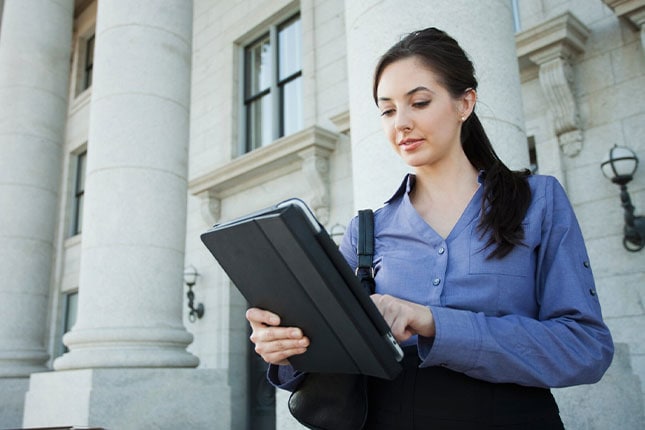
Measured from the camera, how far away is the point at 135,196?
228 inches

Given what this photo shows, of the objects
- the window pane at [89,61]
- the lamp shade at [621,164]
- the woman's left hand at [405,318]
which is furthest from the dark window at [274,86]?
the woman's left hand at [405,318]

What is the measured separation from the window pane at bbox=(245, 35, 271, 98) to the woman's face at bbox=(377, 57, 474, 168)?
35.2ft

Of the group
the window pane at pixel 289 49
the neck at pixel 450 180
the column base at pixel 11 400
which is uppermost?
the window pane at pixel 289 49

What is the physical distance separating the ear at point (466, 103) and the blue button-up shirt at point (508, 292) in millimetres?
266

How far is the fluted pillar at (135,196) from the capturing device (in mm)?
5477

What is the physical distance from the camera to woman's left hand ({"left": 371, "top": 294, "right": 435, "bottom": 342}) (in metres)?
1.33

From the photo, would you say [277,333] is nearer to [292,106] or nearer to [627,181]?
[627,181]

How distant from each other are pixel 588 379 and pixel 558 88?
6199 millimetres

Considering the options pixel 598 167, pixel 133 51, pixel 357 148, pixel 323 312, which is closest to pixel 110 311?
pixel 133 51

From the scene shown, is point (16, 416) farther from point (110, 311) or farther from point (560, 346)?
point (560, 346)

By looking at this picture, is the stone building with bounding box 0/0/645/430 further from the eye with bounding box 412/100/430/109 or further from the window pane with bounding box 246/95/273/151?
the eye with bounding box 412/100/430/109

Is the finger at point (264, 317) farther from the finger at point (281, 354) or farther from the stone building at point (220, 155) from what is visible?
the stone building at point (220, 155)

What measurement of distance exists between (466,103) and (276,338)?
0.90 m

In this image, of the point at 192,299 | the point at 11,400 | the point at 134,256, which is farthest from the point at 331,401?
the point at 192,299
